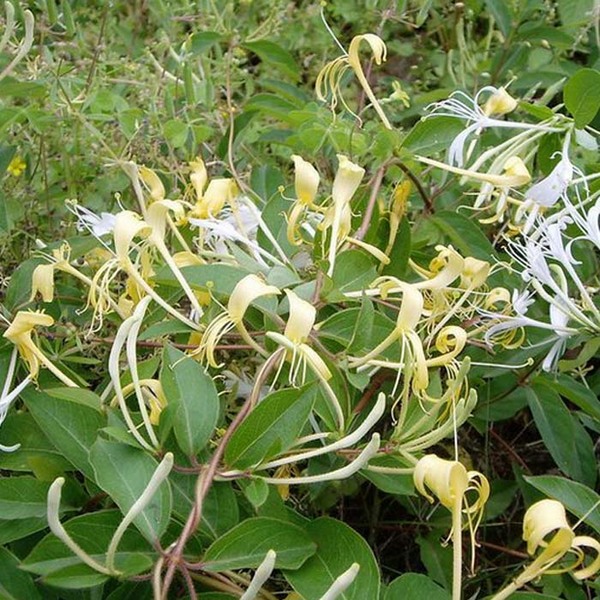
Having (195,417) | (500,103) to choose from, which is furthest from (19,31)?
(195,417)

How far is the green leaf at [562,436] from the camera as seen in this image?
34.1 inches

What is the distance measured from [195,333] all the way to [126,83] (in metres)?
0.51

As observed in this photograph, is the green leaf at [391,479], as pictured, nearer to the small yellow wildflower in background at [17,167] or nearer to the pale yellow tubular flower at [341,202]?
the pale yellow tubular flower at [341,202]

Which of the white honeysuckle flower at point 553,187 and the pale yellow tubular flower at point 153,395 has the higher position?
the white honeysuckle flower at point 553,187

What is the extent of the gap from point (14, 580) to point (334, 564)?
8.2 inches

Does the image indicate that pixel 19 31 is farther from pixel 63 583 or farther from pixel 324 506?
pixel 63 583

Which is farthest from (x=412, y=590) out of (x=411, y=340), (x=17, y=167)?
(x=17, y=167)

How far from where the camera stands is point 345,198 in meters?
0.75

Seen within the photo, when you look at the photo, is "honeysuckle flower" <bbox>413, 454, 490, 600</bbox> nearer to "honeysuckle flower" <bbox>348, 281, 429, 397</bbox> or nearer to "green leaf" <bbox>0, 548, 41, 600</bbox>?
"honeysuckle flower" <bbox>348, 281, 429, 397</bbox>

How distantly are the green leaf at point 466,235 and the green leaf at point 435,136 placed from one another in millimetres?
90

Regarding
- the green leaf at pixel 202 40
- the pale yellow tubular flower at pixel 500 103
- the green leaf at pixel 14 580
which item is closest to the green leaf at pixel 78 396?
the green leaf at pixel 14 580

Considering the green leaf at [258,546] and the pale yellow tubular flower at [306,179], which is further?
the pale yellow tubular flower at [306,179]

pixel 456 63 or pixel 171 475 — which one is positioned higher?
pixel 171 475

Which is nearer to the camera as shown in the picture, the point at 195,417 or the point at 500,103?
the point at 195,417
